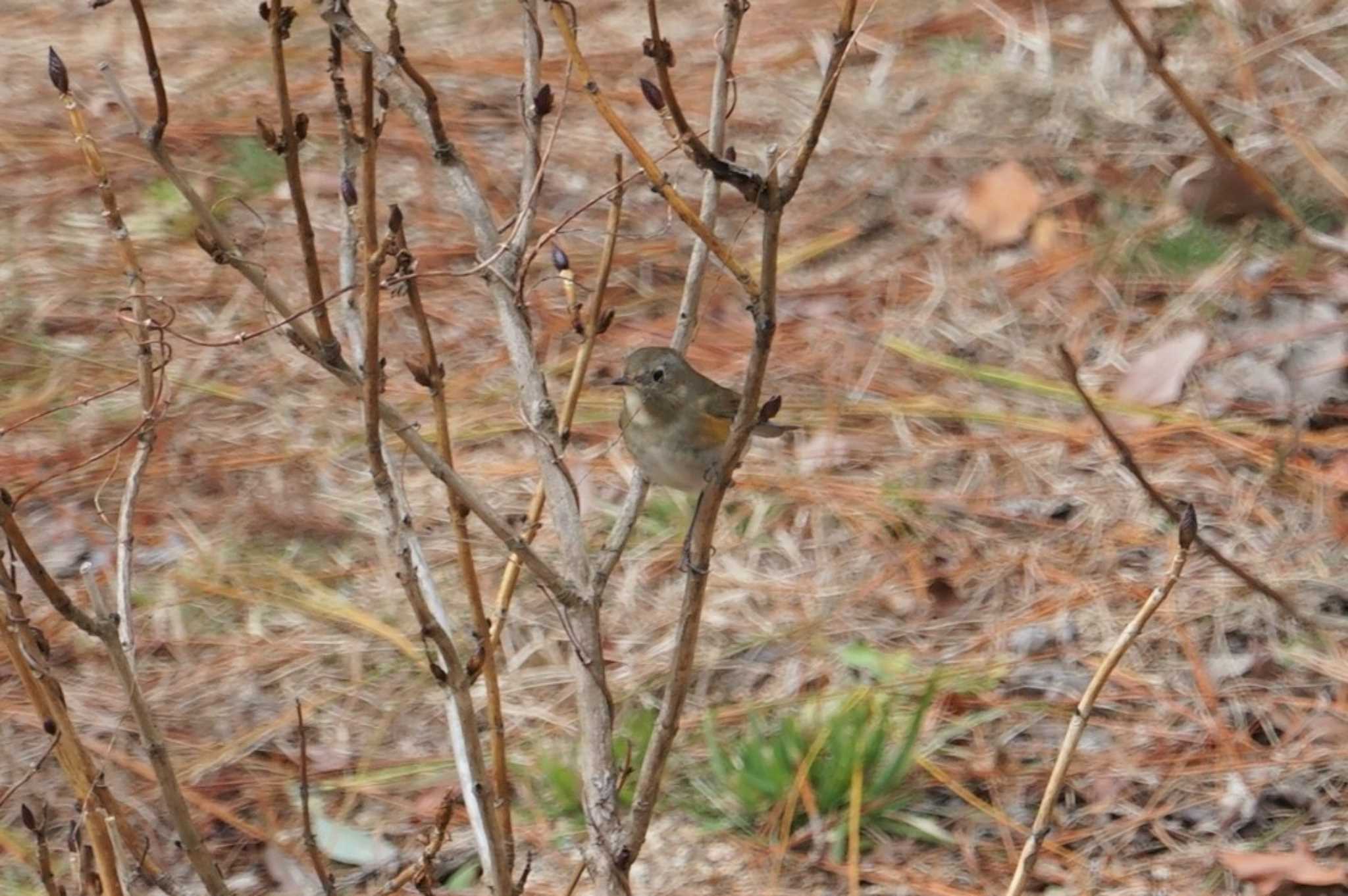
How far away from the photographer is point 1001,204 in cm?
542

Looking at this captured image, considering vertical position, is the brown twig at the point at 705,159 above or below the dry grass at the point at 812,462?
above

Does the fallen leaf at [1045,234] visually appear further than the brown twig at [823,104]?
Yes

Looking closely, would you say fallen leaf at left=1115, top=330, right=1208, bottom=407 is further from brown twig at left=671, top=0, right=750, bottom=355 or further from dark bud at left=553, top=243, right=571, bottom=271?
dark bud at left=553, top=243, right=571, bottom=271

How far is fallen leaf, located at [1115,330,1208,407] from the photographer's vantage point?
4465 millimetres

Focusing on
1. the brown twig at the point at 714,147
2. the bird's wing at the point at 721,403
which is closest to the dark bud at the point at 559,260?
the brown twig at the point at 714,147

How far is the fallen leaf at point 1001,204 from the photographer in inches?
211

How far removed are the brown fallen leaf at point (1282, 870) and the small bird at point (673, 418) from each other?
1.20 metres

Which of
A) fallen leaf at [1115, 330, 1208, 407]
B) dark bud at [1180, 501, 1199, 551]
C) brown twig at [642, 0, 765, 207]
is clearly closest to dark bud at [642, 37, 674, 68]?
brown twig at [642, 0, 765, 207]

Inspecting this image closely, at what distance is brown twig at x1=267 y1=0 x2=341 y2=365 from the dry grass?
2.71ft

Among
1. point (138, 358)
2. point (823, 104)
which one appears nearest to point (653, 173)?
point (823, 104)

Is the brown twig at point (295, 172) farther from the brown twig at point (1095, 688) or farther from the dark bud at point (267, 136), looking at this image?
the brown twig at point (1095, 688)

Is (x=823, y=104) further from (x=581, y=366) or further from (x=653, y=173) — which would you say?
(x=581, y=366)

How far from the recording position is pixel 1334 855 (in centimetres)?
301

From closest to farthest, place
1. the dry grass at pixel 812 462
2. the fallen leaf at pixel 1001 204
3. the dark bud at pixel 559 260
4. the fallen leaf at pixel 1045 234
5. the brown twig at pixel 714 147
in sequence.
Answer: the brown twig at pixel 714 147 < the dark bud at pixel 559 260 < the dry grass at pixel 812 462 < the fallen leaf at pixel 1045 234 < the fallen leaf at pixel 1001 204
